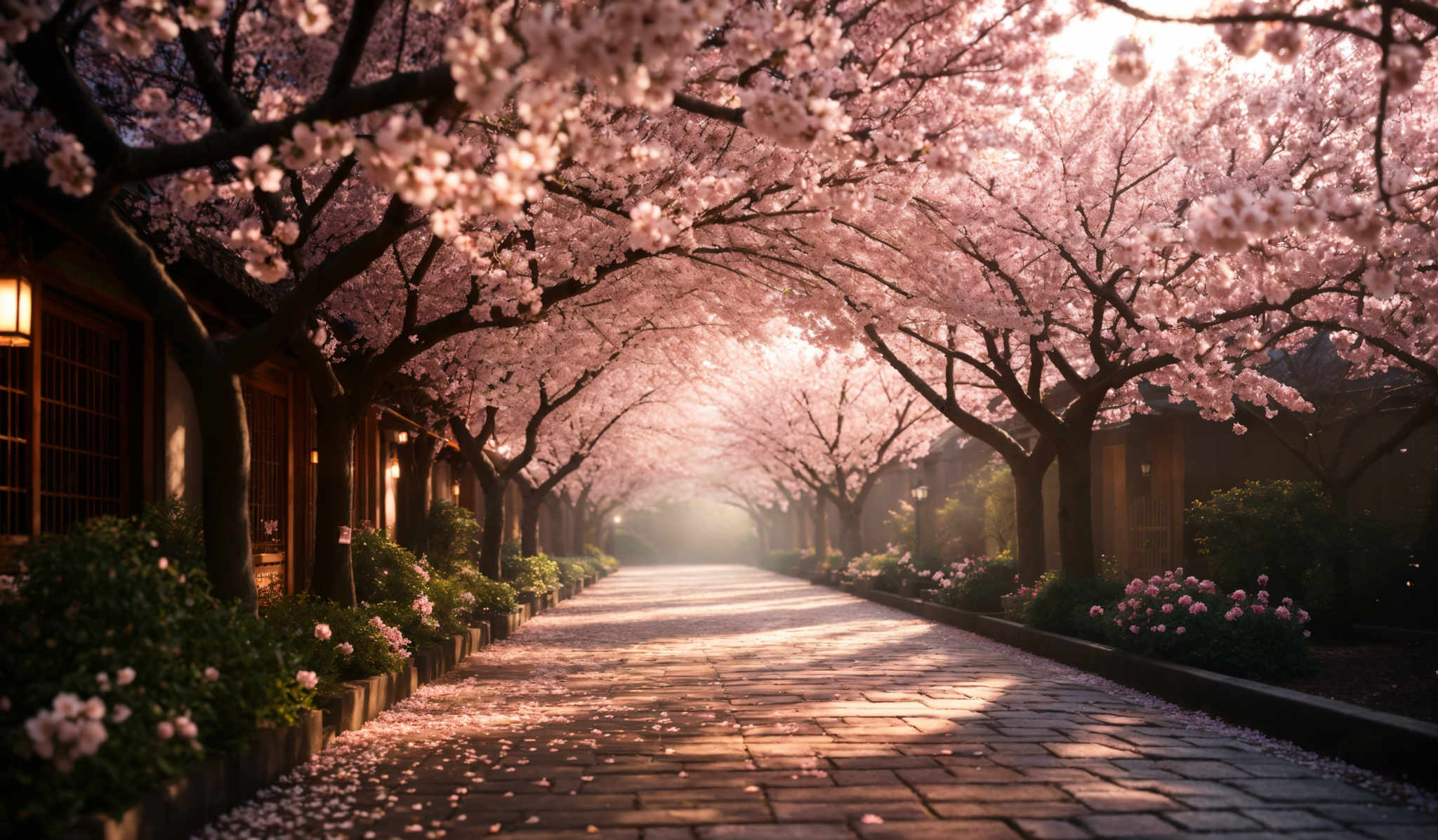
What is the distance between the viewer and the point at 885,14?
6.41 meters

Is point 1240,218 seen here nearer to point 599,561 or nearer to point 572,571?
point 572,571

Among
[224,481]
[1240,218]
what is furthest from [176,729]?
[1240,218]

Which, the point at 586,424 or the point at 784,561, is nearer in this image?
the point at 586,424

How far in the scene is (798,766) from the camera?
6047 mm

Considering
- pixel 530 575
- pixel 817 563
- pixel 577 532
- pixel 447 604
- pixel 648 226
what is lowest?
pixel 817 563

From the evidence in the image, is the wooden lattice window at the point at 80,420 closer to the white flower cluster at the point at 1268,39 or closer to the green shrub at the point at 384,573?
the green shrub at the point at 384,573

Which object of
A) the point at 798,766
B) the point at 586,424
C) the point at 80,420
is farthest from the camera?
the point at 586,424

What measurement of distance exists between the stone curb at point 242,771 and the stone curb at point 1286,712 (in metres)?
6.11

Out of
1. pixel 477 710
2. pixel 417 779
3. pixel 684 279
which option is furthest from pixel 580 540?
pixel 417 779

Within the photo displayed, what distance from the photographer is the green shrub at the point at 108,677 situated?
3.89 metres

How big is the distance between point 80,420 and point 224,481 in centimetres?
204

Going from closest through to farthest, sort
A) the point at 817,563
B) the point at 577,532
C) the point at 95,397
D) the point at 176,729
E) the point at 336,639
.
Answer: the point at 176,729, the point at 95,397, the point at 336,639, the point at 817,563, the point at 577,532

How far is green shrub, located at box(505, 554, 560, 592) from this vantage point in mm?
20069

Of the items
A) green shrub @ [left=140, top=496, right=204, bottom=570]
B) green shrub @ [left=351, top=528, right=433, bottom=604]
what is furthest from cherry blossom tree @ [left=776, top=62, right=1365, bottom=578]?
green shrub @ [left=140, top=496, right=204, bottom=570]
